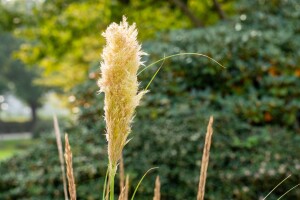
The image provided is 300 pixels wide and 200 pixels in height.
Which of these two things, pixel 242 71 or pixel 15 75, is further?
pixel 15 75

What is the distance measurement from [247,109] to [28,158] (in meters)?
2.34

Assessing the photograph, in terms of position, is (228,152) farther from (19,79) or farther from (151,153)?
(19,79)

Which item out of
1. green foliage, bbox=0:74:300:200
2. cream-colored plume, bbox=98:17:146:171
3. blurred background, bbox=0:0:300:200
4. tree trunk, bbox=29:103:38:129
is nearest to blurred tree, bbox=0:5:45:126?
tree trunk, bbox=29:103:38:129

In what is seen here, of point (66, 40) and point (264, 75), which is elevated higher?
point (66, 40)

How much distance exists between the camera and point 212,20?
9273 millimetres

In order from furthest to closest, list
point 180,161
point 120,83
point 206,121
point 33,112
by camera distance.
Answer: point 33,112, point 206,121, point 180,161, point 120,83

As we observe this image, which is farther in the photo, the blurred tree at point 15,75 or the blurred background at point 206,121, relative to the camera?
the blurred tree at point 15,75

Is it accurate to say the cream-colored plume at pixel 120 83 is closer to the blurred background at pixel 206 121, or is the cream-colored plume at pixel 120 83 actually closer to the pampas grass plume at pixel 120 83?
the pampas grass plume at pixel 120 83

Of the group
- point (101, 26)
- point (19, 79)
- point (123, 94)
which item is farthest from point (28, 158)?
point (19, 79)

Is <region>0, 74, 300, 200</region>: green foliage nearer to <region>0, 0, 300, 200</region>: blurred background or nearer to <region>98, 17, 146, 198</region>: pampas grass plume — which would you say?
<region>0, 0, 300, 200</region>: blurred background

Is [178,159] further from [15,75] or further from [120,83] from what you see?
[15,75]

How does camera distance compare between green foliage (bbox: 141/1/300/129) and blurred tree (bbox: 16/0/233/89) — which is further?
blurred tree (bbox: 16/0/233/89)

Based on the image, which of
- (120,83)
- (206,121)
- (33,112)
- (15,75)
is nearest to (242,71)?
(206,121)

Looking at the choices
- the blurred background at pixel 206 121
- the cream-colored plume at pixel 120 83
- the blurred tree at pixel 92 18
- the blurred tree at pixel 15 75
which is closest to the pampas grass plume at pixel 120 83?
the cream-colored plume at pixel 120 83
